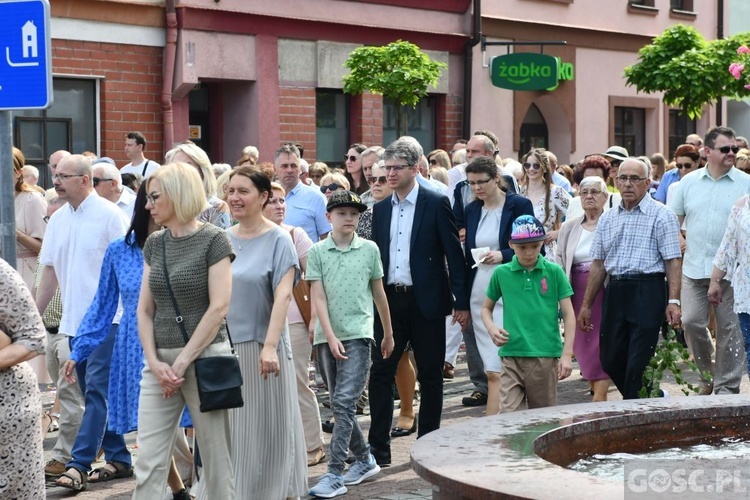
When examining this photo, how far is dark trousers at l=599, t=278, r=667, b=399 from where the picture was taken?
10297 millimetres

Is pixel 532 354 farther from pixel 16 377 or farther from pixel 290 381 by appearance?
pixel 16 377

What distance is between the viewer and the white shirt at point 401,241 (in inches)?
381

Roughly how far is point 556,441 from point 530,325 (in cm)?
332

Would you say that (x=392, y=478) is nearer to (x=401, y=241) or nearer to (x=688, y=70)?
(x=401, y=241)

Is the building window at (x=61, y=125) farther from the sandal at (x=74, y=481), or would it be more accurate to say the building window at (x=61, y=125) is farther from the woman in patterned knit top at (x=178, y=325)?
the woman in patterned knit top at (x=178, y=325)

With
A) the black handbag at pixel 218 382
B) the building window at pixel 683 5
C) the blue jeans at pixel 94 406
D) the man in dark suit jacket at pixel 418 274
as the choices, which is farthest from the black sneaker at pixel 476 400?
the building window at pixel 683 5

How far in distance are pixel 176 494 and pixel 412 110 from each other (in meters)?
18.6

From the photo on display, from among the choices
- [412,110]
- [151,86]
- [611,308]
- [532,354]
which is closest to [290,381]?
[532,354]

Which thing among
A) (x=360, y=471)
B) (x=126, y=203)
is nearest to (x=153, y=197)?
(x=360, y=471)

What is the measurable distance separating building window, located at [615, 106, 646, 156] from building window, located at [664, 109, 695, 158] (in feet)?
2.91

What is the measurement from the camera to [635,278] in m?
10.4

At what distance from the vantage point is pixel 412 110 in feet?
87.0

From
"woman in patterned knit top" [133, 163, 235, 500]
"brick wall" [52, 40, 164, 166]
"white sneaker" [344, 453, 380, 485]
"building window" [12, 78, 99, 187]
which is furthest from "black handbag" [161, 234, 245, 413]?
"brick wall" [52, 40, 164, 166]

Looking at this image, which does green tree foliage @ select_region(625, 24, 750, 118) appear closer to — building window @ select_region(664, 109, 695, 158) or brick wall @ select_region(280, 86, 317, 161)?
brick wall @ select_region(280, 86, 317, 161)
